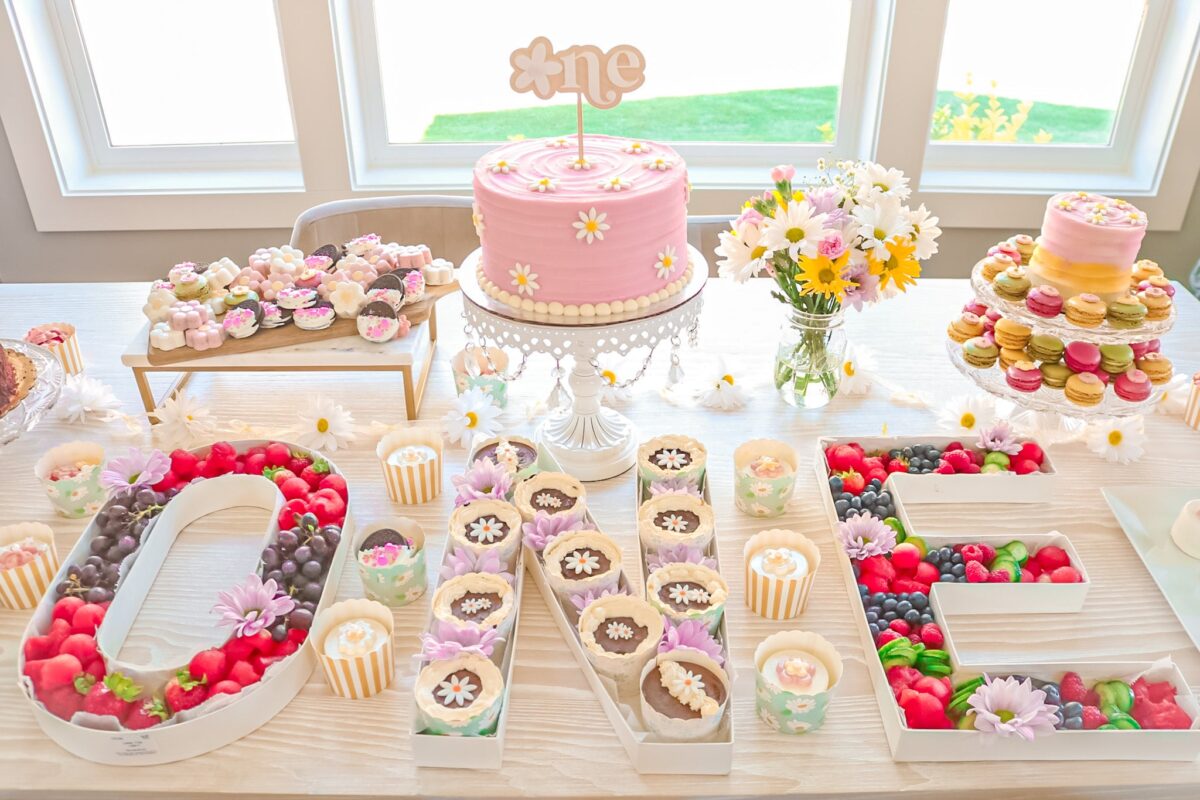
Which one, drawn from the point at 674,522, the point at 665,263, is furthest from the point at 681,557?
the point at 665,263

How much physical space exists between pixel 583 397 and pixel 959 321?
655 millimetres

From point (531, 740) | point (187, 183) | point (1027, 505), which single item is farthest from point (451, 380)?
point (187, 183)

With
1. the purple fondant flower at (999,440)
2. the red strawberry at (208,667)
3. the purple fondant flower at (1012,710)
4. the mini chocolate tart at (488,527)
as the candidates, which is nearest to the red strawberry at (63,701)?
the red strawberry at (208,667)

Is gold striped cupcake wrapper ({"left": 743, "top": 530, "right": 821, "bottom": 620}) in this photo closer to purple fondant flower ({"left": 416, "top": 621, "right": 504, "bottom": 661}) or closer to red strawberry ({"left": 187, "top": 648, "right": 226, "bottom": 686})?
purple fondant flower ({"left": 416, "top": 621, "right": 504, "bottom": 661})

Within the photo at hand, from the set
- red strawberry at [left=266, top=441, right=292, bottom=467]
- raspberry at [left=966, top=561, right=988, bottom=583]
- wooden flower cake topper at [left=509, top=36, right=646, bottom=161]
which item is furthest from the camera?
red strawberry at [left=266, top=441, right=292, bottom=467]

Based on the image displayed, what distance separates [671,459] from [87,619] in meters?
0.81

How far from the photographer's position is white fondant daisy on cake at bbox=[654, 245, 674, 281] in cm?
137

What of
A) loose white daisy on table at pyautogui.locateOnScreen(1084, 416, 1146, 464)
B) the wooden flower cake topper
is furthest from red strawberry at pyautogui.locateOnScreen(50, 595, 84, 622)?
loose white daisy on table at pyautogui.locateOnScreen(1084, 416, 1146, 464)

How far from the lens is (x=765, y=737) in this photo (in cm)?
110

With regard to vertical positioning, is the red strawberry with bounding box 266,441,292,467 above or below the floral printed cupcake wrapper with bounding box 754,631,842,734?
above

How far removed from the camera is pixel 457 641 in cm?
113

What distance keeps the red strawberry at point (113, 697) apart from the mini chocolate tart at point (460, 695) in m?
0.34

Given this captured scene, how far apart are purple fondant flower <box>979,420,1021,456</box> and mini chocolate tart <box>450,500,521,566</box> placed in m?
0.75

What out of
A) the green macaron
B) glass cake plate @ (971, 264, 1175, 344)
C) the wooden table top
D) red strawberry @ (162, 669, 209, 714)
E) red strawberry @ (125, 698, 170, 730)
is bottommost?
the wooden table top
